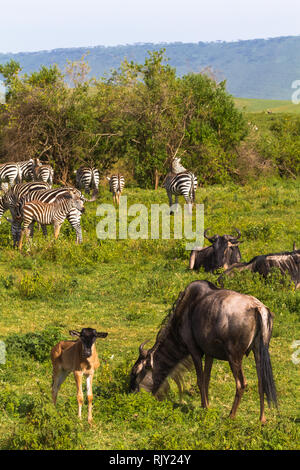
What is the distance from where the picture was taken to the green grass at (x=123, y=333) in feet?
22.9

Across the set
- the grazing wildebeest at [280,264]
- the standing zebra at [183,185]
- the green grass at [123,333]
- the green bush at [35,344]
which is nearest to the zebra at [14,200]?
the green grass at [123,333]

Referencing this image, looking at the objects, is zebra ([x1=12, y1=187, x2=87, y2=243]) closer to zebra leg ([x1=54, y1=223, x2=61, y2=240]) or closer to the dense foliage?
zebra leg ([x1=54, y1=223, x2=61, y2=240])

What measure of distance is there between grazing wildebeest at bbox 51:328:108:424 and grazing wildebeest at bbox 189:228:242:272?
296 inches

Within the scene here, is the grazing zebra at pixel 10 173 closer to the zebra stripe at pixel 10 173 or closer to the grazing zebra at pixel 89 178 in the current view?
the zebra stripe at pixel 10 173

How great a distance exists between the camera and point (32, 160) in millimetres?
27438

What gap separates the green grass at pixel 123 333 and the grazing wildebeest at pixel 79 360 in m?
0.27

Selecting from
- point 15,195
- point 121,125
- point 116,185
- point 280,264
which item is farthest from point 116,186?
point 280,264

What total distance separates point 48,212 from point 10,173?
985 centimetres

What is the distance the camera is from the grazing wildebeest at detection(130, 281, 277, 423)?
24.8 feet

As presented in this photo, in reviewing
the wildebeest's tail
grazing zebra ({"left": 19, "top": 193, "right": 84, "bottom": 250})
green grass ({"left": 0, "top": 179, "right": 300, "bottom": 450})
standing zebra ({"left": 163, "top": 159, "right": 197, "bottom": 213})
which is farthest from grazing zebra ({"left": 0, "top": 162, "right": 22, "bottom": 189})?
the wildebeest's tail

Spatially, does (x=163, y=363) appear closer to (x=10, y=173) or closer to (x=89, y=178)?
(x=89, y=178)

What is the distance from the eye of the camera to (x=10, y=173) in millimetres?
26906
